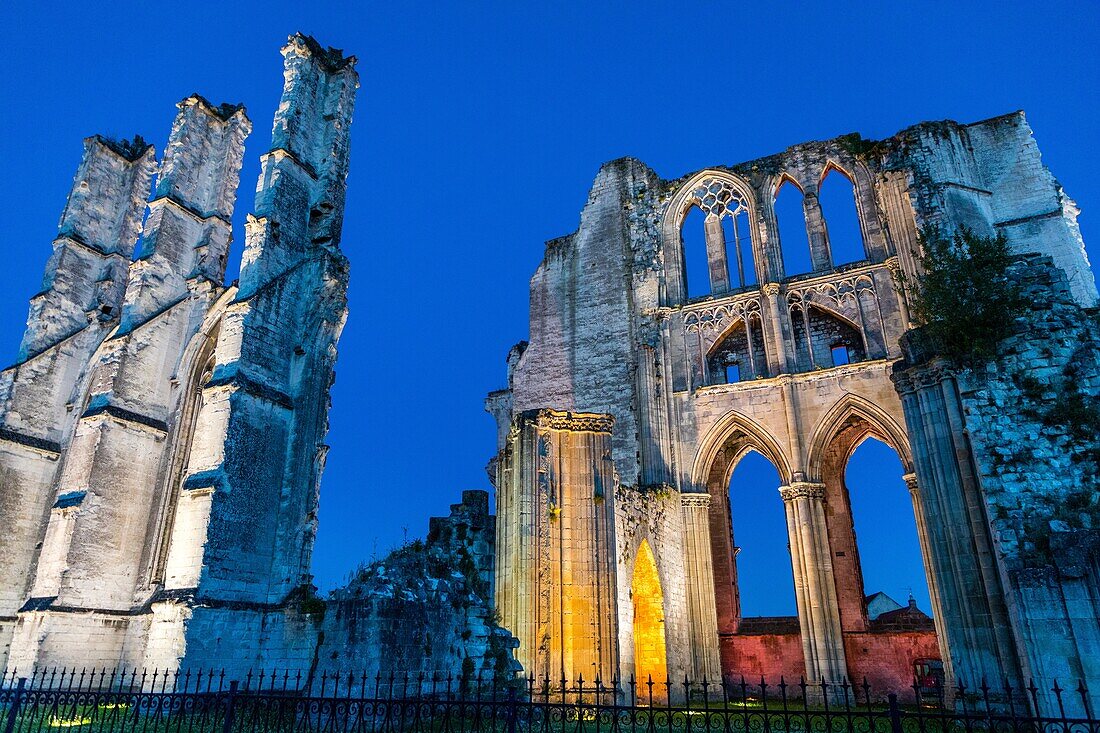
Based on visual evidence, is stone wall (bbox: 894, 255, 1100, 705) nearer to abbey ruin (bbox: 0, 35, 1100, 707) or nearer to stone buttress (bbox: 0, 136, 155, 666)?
abbey ruin (bbox: 0, 35, 1100, 707)

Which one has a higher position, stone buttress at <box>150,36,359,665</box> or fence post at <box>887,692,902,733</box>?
stone buttress at <box>150,36,359,665</box>

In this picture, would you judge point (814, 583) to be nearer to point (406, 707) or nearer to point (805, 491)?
point (805, 491)

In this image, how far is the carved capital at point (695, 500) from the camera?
57.6 feet

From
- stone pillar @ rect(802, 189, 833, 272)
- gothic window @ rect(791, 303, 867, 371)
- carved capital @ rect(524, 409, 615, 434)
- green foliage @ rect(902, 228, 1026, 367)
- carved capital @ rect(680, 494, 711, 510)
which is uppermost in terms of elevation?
stone pillar @ rect(802, 189, 833, 272)

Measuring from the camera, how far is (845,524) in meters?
20.2

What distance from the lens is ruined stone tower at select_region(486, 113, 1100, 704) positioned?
31.9ft

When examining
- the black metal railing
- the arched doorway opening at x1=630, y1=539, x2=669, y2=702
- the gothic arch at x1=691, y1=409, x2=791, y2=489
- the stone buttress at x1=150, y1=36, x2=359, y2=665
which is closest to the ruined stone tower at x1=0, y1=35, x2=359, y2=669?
the stone buttress at x1=150, y1=36, x2=359, y2=665

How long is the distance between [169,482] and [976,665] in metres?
15.7

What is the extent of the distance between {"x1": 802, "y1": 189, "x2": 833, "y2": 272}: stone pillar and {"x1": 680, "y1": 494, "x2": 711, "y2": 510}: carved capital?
669 cm

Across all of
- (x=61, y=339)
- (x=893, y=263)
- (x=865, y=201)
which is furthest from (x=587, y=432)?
(x=61, y=339)

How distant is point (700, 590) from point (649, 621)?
1816 mm

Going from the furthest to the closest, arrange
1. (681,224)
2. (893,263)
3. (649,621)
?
(681,224) < (893,263) < (649,621)

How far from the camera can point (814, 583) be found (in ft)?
52.0

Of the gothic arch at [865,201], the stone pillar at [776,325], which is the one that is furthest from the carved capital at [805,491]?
the gothic arch at [865,201]
